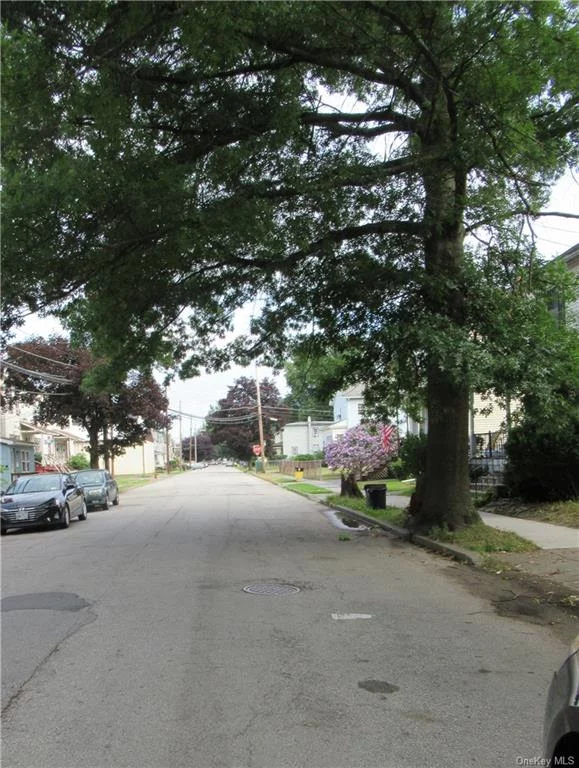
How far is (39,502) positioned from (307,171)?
35.8ft

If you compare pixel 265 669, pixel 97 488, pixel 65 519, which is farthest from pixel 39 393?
pixel 265 669

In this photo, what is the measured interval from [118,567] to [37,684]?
543cm

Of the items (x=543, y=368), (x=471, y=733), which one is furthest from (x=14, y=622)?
(x=543, y=368)

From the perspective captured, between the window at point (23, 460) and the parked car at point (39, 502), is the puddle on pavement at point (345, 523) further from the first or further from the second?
the window at point (23, 460)

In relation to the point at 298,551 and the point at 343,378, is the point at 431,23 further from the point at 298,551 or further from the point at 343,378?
the point at 298,551

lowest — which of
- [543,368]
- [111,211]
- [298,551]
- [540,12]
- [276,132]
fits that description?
[298,551]

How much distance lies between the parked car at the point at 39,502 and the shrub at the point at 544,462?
11.7 metres

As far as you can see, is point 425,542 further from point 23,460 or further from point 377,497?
point 23,460

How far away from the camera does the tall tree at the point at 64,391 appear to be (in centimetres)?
3288

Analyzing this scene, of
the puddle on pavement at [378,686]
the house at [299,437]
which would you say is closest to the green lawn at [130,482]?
the house at [299,437]

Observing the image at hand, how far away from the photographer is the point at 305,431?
3558 inches

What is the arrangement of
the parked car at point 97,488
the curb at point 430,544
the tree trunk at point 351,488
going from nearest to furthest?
the curb at point 430,544
the tree trunk at point 351,488
the parked car at point 97,488

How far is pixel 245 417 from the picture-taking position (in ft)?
303

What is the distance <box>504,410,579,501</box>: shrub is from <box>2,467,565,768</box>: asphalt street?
20.5 ft
